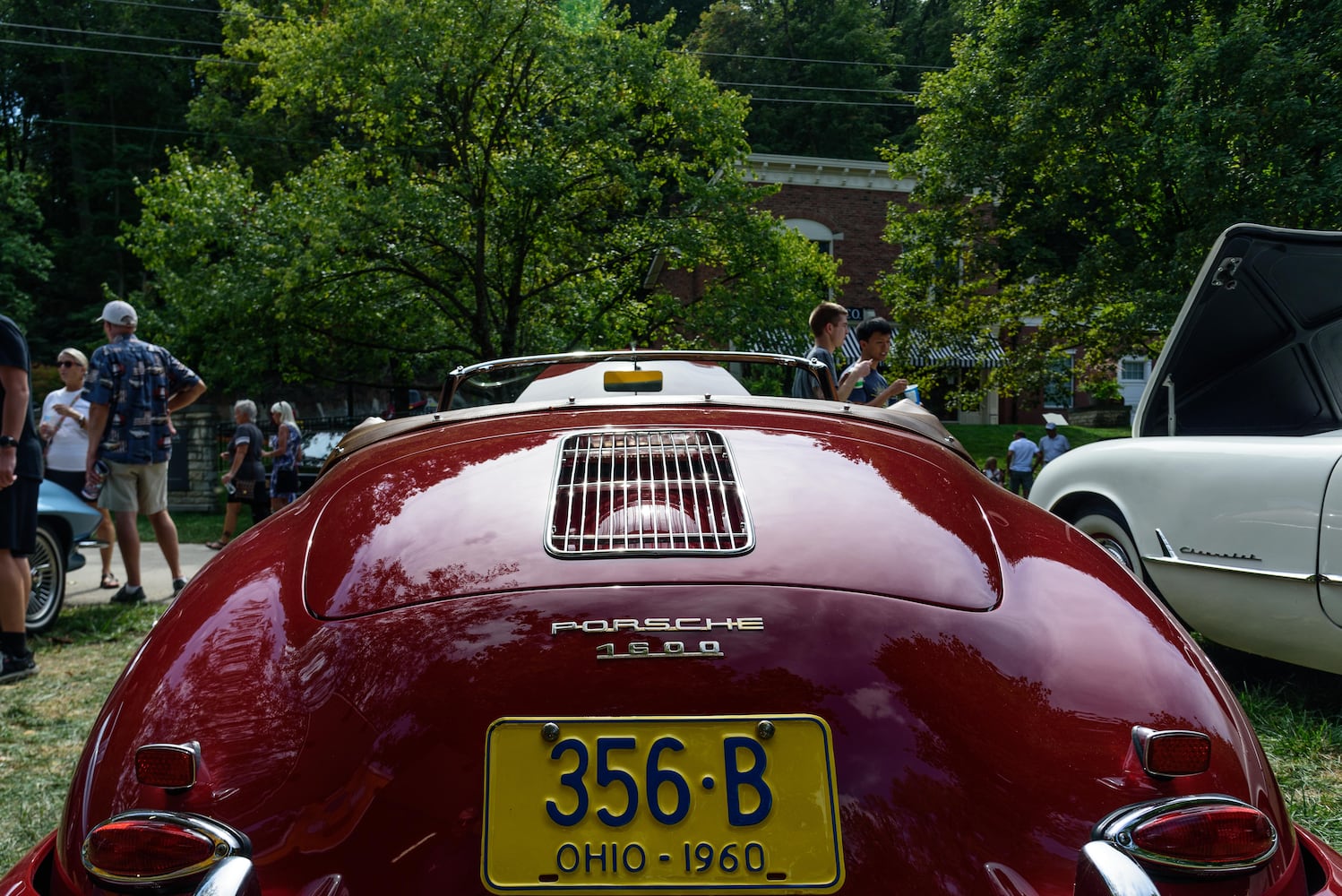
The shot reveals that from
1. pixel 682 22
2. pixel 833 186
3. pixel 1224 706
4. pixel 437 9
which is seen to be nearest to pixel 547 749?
pixel 1224 706

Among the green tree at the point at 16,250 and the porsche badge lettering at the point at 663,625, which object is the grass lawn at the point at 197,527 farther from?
the green tree at the point at 16,250

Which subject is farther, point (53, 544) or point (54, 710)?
point (53, 544)

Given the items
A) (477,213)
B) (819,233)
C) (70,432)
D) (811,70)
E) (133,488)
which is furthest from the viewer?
(811,70)

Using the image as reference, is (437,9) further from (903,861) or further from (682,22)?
(682,22)

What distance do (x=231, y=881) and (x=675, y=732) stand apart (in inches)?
22.8

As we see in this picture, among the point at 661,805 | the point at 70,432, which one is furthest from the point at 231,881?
the point at 70,432

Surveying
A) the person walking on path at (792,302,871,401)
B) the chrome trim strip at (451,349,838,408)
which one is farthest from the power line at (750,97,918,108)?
the chrome trim strip at (451,349,838,408)

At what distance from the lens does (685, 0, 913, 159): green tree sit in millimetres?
41094

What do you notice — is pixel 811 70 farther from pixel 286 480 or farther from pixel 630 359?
pixel 630 359

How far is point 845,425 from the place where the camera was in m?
2.25

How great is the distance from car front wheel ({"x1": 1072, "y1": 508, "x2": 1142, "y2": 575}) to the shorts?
490cm

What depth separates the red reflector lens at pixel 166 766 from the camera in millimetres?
1443

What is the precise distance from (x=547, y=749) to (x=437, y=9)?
1840 cm

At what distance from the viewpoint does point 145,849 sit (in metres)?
1.40
